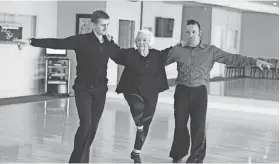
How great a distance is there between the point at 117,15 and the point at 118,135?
21.3 feet

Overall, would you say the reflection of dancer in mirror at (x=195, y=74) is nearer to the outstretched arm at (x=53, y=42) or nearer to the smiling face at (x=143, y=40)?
the smiling face at (x=143, y=40)

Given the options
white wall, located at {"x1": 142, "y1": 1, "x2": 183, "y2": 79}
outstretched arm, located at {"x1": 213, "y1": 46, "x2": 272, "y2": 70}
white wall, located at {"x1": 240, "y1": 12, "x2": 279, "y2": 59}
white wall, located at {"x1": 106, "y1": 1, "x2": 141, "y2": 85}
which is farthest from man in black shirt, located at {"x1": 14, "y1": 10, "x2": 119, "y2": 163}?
white wall, located at {"x1": 240, "y1": 12, "x2": 279, "y2": 59}

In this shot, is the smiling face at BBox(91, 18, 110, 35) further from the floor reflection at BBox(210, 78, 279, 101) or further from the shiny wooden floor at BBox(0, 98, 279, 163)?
the floor reflection at BBox(210, 78, 279, 101)

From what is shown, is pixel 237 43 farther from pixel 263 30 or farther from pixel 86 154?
pixel 86 154

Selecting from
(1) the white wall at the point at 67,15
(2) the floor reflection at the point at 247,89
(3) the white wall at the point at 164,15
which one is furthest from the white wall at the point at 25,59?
(2) the floor reflection at the point at 247,89

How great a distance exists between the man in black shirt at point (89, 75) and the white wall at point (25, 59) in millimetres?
7234

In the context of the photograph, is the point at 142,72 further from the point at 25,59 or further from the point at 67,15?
the point at 67,15

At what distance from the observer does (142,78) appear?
6148 mm

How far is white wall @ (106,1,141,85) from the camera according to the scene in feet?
46.8

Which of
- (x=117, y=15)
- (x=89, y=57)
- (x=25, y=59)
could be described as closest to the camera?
(x=89, y=57)

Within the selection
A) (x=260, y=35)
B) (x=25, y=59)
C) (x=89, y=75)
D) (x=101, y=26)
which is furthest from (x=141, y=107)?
(x=260, y=35)

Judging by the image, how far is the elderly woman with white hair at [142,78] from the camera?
610cm

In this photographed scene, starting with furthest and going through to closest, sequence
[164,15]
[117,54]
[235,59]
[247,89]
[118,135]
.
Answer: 1. [164,15]
2. [247,89]
3. [118,135]
4. [235,59]
5. [117,54]

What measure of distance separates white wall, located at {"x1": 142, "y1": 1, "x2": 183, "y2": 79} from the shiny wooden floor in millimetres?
2614
